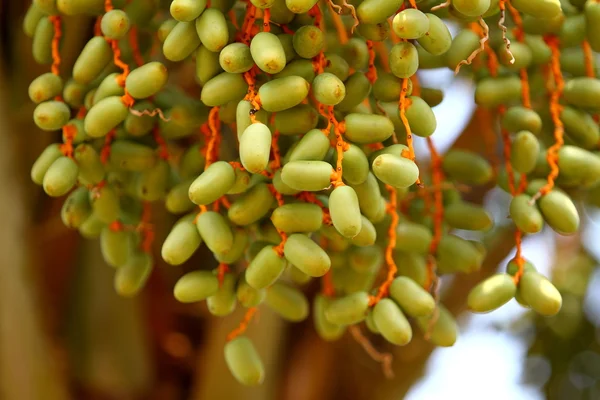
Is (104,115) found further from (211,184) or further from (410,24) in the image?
(410,24)

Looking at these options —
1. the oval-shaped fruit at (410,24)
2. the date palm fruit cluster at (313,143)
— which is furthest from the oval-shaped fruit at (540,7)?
the oval-shaped fruit at (410,24)

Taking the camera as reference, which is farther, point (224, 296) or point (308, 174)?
point (224, 296)

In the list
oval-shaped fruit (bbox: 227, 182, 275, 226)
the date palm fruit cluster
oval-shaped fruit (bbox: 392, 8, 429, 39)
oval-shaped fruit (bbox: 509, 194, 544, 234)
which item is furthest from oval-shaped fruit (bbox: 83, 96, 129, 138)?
oval-shaped fruit (bbox: 509, 194, 544, 234)

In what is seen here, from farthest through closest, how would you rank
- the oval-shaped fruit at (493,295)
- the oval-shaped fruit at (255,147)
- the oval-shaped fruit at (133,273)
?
the oval-shaped fruit at (133,273) < the oval-shaped fruit at (493,295) < the oval-shaped fruit at (255,147)

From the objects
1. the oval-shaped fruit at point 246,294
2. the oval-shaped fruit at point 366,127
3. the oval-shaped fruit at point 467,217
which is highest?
the oval-shaped fruit at point 366,127

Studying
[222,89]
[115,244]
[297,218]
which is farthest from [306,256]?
[115,244]

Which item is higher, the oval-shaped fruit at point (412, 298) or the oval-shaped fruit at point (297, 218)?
the oval-shaped fruit at point (297, 218)

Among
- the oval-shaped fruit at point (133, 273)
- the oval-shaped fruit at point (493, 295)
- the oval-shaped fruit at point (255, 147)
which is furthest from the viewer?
→ the oval-shaped fruit at point (133, 273)

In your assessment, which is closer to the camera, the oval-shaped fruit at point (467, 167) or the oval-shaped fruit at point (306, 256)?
the oval-shaped fruit at point (306, 256)

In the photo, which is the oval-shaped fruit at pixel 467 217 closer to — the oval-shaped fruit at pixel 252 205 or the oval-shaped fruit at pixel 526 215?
the oval-shaped fruit at pixel 526 215
